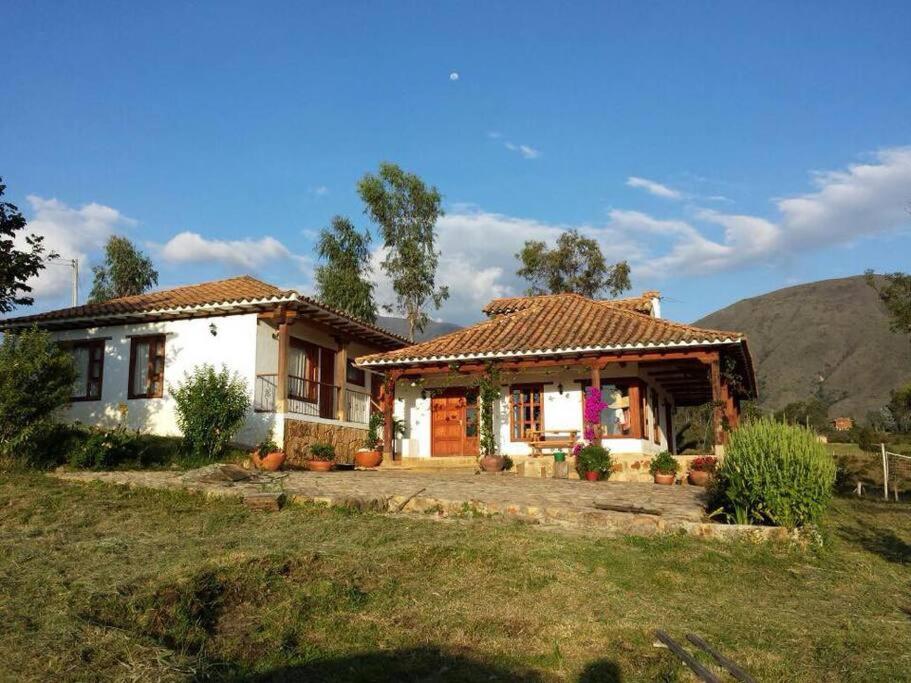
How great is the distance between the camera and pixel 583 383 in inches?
812

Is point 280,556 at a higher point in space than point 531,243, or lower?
lower

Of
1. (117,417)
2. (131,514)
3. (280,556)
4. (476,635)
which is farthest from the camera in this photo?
(117,417)

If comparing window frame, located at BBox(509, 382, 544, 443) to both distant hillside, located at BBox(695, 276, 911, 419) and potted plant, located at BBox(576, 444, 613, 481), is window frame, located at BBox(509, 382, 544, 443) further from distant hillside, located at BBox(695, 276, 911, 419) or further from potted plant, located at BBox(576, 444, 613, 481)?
distant hillside, located at BBox(695, 276, 911, 419)

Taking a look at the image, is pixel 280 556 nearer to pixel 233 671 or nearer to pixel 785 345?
pixel 233 671

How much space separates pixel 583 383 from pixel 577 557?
11.6 metres

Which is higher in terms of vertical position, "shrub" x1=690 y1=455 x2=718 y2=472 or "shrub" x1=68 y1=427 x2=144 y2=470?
"shrub" x1=68 y1=427 x2=144 y2=470

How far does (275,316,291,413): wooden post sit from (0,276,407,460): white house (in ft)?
0.08

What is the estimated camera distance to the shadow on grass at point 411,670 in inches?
233

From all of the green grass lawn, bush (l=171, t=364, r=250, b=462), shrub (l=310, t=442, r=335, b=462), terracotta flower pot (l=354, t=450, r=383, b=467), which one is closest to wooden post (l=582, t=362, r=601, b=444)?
terracotta flower pot (l=354, t=450, r=383, b=467)

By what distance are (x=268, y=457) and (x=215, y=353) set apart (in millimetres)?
3613

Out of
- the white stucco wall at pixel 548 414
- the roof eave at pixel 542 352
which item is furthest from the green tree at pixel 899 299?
the roof eave at pixel 542 352

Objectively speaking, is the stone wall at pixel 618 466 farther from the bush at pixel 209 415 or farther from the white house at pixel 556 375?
the bush at pixel 209 415

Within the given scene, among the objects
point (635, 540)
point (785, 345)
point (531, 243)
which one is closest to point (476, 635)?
point (635, 540)

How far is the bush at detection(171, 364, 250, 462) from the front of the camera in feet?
55.4
